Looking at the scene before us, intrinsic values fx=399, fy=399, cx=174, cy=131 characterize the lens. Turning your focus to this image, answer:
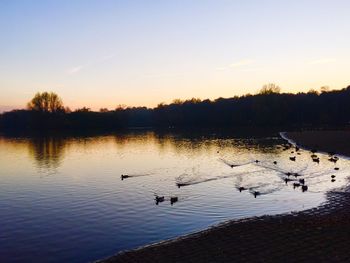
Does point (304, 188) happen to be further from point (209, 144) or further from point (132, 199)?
point (209, 144)

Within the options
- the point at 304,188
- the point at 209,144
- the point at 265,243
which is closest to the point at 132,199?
the point at 304,188

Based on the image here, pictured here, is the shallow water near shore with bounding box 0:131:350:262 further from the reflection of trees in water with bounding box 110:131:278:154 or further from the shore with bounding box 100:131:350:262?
the reflection of trees in water with bounding box 110:131:278:154

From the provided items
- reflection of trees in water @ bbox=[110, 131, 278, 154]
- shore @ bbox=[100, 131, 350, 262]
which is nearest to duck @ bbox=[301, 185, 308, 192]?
shore @ bbox=[100, 131, 350, 262]

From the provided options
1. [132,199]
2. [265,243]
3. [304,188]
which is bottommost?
[132,199]

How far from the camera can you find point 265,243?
20672 mm

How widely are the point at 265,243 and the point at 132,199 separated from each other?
1921 centimetres

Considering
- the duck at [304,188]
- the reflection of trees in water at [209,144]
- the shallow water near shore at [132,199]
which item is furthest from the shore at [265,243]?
the reflection of trees in water at [209,144]

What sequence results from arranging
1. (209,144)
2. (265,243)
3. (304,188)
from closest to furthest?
(265,243) → (304,188) → (209,144)

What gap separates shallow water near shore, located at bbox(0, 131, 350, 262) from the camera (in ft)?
84.4

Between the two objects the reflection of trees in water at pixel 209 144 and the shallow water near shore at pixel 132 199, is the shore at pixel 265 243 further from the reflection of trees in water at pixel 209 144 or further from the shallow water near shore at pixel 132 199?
the reflection of trees in water at pixel 209 144

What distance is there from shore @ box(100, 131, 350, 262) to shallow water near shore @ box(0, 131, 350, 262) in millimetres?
3058

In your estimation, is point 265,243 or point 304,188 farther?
point 304,188

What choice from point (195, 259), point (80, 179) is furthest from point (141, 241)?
point (80, 179)

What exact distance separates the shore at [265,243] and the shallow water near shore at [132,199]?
3058 millimetres
